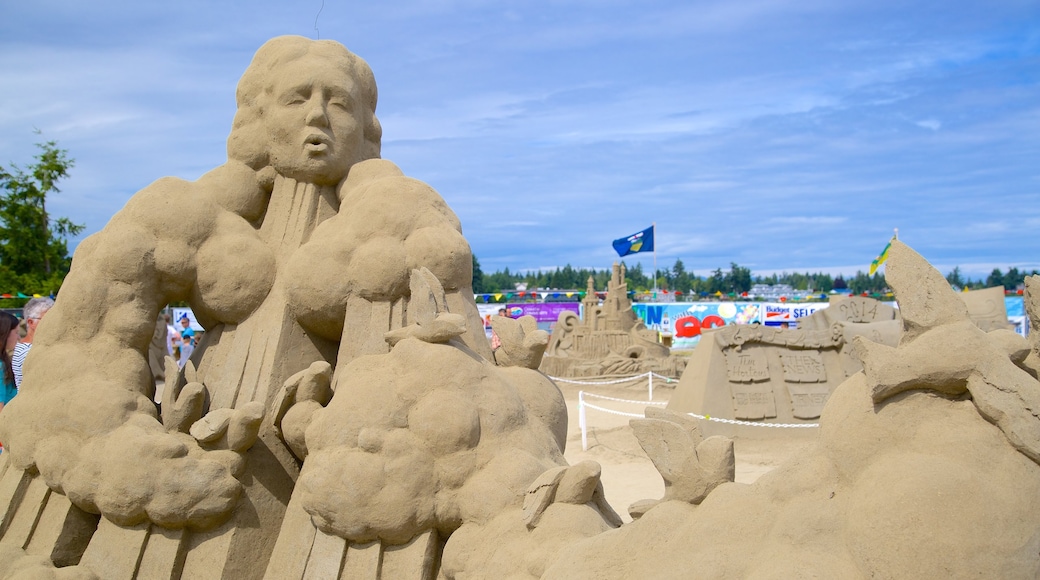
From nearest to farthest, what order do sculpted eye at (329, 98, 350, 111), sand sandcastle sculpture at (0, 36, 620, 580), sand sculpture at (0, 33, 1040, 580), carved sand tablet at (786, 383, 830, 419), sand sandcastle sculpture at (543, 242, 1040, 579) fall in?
sand sandcastle sculpture at (543, 242, 1040, 579) < sand sculpture at (0, 33, 1040, 580) < sand sandcastle sculpture at (0, 36, 620, 580) < sculpted eye at (329, 98, 350, 111) < carved sand tablet at (786, 383, 830, 419)

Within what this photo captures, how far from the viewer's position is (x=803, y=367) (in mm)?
10125

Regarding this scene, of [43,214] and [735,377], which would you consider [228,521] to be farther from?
[43,214]

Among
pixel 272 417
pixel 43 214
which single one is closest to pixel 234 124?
pixel 272 417

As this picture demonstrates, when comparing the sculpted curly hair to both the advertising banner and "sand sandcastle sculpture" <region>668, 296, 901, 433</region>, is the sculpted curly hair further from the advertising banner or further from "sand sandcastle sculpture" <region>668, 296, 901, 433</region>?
the advertising banner

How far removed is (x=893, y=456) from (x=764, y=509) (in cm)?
36

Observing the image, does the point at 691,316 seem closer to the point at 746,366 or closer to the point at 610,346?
the point at 610,346

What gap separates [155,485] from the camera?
3.30 meters

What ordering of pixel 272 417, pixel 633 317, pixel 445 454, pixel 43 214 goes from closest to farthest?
pixel 445 454, pixel 272 417, pixel 43 214, pixel 633 317

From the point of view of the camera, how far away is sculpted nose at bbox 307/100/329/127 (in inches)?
154

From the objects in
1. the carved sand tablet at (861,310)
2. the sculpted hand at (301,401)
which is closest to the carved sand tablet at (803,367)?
the carved sand tablet at (861,310)

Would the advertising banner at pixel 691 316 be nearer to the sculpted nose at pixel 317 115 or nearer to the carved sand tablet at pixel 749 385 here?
the carved sand tablet at pixel 749 385

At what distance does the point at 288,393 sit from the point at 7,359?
298 cm

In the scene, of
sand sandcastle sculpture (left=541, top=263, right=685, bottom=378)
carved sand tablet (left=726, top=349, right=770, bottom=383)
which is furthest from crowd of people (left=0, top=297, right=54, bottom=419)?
sand sandcastle sculpture (left=541, top=263, right=685, bottom=378)

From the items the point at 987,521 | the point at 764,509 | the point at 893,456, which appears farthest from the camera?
the point at 764,509
